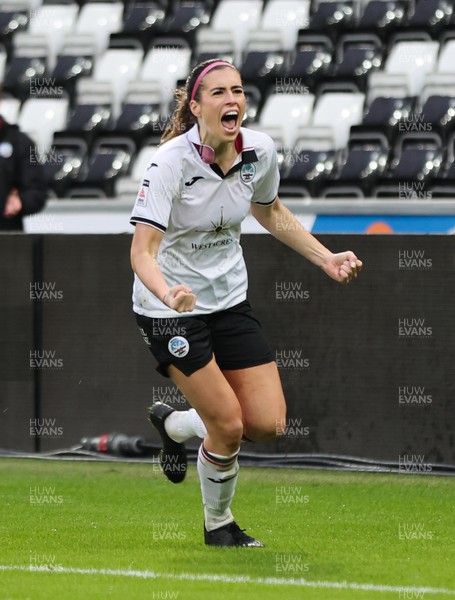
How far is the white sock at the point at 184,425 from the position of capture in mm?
6711

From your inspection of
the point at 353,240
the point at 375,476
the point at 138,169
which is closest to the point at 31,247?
the point at 353,240

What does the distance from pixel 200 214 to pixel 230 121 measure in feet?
1.45

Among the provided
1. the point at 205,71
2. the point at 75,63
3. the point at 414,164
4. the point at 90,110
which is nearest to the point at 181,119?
the point at 205,71

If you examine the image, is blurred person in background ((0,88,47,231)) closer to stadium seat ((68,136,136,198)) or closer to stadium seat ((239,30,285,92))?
stadium seat ((68,136,136,198))

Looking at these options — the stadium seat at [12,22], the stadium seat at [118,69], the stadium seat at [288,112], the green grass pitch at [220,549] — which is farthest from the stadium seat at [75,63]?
the green grass pitch at [220,549]

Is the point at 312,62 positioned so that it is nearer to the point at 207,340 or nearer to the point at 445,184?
the point at 445,184

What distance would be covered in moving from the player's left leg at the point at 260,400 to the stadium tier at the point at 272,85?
670cm

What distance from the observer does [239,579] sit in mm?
5734

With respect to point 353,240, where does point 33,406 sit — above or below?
below

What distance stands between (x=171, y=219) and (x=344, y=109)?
9.05m

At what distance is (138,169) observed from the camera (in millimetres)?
14922

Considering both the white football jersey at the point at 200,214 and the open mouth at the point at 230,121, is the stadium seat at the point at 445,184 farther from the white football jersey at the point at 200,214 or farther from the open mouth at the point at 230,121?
the open mouth at the point at 230,121

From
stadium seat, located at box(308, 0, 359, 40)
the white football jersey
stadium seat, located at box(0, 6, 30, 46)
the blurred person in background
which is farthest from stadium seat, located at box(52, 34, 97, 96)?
the white football jersey

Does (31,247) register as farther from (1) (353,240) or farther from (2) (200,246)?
(2) (200,246)
